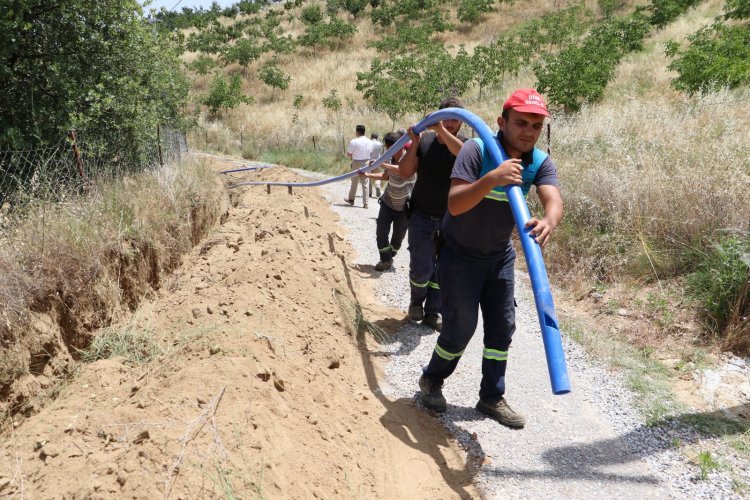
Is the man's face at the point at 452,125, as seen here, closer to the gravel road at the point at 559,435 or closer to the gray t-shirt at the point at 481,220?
the gray t-shirt at the point at 481,220

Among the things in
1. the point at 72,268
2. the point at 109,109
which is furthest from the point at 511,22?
the point at 72,268

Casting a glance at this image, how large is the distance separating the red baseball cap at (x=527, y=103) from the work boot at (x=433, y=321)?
8.39 feet

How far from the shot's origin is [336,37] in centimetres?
4256

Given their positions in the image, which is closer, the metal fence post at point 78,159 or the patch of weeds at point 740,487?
the patch of weeds at point 740,487

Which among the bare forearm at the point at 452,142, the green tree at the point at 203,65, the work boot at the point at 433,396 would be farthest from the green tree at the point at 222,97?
the work boot at the point at 433,396

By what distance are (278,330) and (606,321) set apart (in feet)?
11.5

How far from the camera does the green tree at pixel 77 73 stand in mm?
6941

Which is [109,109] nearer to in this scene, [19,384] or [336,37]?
[19,384]

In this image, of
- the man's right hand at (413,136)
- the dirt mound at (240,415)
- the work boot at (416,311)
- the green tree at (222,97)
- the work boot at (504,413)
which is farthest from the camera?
the green tree at (222,97)

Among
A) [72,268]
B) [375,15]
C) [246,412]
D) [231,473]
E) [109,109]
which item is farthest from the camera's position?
[375,15]

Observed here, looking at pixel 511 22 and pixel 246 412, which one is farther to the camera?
pixel 511 22

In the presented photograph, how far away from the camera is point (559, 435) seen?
11.7 ft

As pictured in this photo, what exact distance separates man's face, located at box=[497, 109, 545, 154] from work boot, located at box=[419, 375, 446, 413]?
1762 millimetres

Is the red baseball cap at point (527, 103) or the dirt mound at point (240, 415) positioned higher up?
the red baseball cap at point (527, 103)
